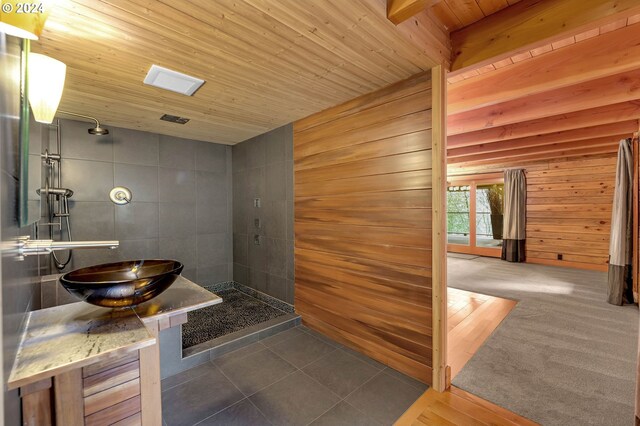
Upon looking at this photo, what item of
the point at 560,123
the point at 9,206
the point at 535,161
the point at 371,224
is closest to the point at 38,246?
the point at 9,206

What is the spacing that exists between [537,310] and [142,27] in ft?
16.0

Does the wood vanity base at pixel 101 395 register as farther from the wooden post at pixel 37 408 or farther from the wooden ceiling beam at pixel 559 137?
the wooden ceiling beam at pixel 559 137

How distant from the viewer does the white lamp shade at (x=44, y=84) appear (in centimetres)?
124

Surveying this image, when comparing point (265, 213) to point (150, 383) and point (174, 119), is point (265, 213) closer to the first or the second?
point (174, 119)

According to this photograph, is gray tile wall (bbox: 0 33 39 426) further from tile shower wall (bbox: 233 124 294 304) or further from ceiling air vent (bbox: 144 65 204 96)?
tile shower wall (bbox: 233 124 294 304)

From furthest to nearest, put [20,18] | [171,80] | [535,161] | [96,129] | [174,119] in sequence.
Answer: [535,161], [174,119], [96,129], [171,80], [20,18]

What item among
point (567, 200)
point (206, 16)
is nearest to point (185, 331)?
point (206, 16)

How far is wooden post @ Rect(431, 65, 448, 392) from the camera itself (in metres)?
1.97

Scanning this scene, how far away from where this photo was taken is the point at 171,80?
2139 mm

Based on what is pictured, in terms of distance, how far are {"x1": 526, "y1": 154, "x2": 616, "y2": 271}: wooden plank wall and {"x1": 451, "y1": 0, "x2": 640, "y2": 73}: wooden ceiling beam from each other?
19.5ft

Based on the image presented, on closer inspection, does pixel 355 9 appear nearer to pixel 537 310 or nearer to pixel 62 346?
pixel 62 346

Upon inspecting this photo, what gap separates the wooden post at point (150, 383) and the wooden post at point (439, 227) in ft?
5.83

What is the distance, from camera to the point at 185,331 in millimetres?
2779

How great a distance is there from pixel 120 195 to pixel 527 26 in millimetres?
4095
